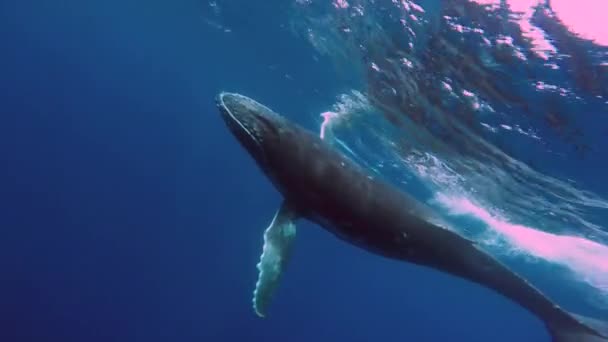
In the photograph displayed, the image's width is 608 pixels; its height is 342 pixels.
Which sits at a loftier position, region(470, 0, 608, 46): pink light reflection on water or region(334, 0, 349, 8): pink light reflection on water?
region(334, 0, 349, 8): pink light reflection on water

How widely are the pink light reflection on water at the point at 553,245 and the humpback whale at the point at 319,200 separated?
19171 mm

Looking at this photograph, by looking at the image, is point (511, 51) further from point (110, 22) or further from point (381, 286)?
point (381, 286)

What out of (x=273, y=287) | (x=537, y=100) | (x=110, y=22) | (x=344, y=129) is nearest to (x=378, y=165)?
(x=344, y=129)

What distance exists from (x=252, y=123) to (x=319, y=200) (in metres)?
1.70

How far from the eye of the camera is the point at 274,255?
284 inches

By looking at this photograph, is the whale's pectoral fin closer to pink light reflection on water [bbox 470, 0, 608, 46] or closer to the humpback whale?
the humpback whale

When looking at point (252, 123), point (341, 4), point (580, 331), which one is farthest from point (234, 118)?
point (341, 4)

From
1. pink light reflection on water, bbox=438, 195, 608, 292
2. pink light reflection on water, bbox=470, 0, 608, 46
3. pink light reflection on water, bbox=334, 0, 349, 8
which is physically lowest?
pink light reflection on water, bbox=470, 0, 608, 46

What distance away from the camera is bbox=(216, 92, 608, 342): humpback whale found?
22.1ft

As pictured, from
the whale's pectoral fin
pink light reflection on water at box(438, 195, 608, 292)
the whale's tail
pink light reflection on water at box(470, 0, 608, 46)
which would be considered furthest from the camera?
pink light reflection on water at box(438, 195, 608, 292)

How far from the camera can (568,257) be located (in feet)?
93.1

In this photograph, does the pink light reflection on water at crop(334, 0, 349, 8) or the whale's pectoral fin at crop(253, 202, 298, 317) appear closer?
the whale's pectoral fin at crop(253, 202, 298, 317)

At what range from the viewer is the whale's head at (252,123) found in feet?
21.0

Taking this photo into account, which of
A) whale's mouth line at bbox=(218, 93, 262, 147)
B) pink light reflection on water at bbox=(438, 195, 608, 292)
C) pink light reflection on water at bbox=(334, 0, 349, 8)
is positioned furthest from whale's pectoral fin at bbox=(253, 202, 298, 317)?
pink light reflection on water at bbox=(438, 195, 608, 292)
